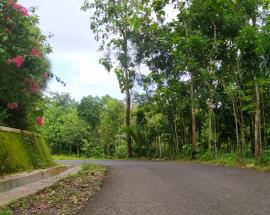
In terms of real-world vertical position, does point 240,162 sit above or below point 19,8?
below

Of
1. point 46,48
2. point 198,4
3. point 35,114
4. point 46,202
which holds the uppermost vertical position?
point 198,4

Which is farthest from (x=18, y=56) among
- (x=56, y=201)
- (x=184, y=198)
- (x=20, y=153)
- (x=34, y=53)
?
(x=184, y=198)

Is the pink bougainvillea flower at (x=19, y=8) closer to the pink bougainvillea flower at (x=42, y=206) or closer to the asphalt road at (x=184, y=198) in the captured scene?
the asphalt road at (x=184, y=198)

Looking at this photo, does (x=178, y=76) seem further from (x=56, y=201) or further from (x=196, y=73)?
(x=56, y=201)

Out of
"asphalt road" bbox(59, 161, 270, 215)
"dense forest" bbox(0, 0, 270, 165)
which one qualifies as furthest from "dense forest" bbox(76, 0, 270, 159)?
"asphalt road" bbox(59, 161, 270, 215)

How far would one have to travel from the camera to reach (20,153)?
11.6 m

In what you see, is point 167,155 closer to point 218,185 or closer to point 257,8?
point 257,8

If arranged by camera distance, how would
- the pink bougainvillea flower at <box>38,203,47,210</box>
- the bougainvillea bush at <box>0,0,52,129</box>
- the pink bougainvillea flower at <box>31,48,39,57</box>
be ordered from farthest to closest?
1. the pink bougainvillea flower at <box>31,48,39,57</box>
2. the bougainvillea bush at <box>0,0,52,129</box>
3. the pink bougainvillea flower at <box>38,203,47,210</box>

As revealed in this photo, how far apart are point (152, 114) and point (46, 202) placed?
24802mm

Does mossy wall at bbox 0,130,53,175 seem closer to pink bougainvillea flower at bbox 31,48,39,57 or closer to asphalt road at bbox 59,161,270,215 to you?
pink bougainvillea flower at bbox 31,48,39,57

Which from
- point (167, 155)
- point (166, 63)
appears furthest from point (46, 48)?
point (167, 155)

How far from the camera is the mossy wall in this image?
10016 millimetres

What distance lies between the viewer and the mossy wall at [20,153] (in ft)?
32.9

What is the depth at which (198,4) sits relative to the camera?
18.4m
